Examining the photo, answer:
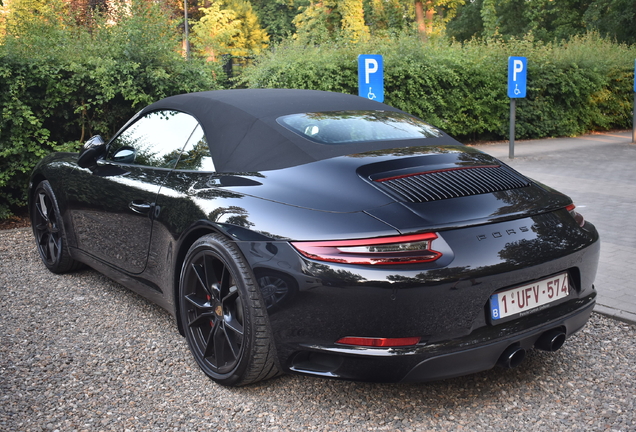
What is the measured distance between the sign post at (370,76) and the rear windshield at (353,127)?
428cm

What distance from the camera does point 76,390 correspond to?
303cm

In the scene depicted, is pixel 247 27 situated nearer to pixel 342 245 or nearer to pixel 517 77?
pixel 517 77

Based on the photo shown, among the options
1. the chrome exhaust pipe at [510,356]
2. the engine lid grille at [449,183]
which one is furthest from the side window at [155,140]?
the chrome exhaust pipe at [510,356]

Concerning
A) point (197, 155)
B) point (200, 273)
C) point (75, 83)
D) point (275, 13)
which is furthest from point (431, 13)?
point (200, 273)

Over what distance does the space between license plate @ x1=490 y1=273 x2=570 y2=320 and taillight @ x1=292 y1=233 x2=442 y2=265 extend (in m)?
0.37

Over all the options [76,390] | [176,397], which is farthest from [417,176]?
[76,390]

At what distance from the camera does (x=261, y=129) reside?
3240mm

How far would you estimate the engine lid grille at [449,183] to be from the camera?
265 centimetres

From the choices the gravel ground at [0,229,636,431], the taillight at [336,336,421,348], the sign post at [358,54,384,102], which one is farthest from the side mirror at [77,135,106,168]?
the sign post at [358,54,384,102]

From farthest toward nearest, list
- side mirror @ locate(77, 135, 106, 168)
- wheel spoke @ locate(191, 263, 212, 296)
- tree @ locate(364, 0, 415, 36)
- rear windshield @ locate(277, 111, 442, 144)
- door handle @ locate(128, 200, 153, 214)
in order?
tree @ locate(364, 0, 415, 36) → side mirror @ locate(77, 135, 106, 168) → door handle @ locate(128, 200, 153, 214) → rear windshield @ locate(277, 111, 442, 144) → wheel spoke @ locate(191, 263, 212, 296)

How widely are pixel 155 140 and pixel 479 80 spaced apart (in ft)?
38.9

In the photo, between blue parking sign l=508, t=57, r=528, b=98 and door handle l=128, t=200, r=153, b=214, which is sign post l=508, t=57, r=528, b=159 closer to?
blue parking sign l=508, t=57, r=528, b=98

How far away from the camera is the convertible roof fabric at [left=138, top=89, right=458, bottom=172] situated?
3068 mm

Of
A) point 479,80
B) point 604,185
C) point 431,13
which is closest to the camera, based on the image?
point 604,185
